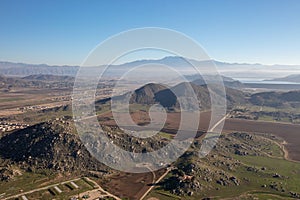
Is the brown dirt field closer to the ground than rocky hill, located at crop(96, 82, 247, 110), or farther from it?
closer to the ground

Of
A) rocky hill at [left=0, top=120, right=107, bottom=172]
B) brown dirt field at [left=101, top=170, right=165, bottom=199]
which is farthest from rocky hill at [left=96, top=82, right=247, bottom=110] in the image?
brown dirt field at [left=101, top=170, right=165, bottom=199]

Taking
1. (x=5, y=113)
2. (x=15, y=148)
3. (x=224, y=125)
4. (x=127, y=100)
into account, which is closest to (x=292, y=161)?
(x=224, y=125)

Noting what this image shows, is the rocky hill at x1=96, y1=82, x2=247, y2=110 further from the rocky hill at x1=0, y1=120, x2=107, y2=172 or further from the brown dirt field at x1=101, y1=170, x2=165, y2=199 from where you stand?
the brown dirt field at x1=101, y1=170, x2=165, y2=199

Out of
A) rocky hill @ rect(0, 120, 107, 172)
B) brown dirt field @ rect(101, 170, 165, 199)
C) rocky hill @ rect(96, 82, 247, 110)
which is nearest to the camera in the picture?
brown dirt field @ rect(101, 170, 165, 199)

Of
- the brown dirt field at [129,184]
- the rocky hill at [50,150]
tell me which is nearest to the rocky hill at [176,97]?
the rocky hill at [50,150]

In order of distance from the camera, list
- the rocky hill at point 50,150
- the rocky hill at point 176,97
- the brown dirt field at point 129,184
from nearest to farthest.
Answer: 1. the brown dirt field at point 129,184
2. the rocky hill at point 50,150
3. the rocky hill at point 176,97

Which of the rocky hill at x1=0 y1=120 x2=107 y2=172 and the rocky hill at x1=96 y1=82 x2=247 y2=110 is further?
the rocky hill at x1=96 y1=82 x2=247 y2=110

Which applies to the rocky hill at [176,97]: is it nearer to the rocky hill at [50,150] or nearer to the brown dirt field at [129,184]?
the rocky hill at [50,150]

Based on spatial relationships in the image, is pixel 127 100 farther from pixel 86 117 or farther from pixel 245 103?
pixel 245 103

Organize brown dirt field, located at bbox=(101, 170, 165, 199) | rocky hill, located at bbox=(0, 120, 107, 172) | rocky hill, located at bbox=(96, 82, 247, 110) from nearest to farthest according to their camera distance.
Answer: brown dirt field, located at bbox=(101, 170, 165, 199) < rocky hill, located at bbox=(0, 120, 107, 172) < rocky hill, located at bbox=(96, 82, 247, 110)

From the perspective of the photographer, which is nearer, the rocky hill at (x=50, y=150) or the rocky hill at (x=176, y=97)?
the rocky hill at (x=50, y=150)
